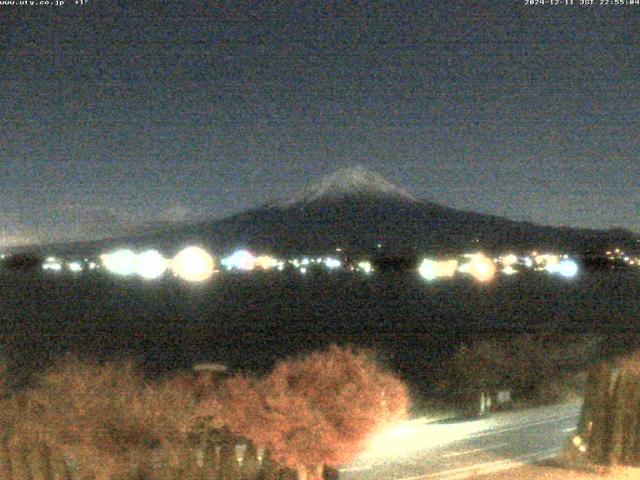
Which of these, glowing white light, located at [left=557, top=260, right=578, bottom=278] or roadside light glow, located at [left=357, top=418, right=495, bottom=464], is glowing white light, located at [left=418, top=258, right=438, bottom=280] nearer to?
glowing white light, located at [left=557, top=260, right=578, bottom=278]

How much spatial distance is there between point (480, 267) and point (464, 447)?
235 feet

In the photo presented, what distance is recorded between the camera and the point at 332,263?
316 ft

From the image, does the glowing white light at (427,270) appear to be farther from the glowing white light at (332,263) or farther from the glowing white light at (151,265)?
the glowing white light at (151,265)

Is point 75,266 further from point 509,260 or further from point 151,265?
point 509,260

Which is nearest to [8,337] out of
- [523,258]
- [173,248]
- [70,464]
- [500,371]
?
[500,371]

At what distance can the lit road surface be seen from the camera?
11164 millimetres

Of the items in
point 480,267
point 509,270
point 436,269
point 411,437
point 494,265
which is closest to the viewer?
point 411,437

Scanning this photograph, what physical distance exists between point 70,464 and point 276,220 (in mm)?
110036

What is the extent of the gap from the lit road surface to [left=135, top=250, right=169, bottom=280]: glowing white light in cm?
7321

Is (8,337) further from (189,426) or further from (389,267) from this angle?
(389,267)

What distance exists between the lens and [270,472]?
8320 mm

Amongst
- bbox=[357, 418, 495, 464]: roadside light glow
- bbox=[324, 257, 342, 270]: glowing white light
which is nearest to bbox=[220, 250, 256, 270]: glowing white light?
bbox=[324, 257, 342, 270]: glowing white light

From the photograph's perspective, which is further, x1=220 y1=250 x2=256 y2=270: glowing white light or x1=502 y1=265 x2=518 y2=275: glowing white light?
x1=220 y1=250 x2=256 y2=270: glowing white light

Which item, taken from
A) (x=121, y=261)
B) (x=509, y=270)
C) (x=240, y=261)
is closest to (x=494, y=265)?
(x=509, y=270)
